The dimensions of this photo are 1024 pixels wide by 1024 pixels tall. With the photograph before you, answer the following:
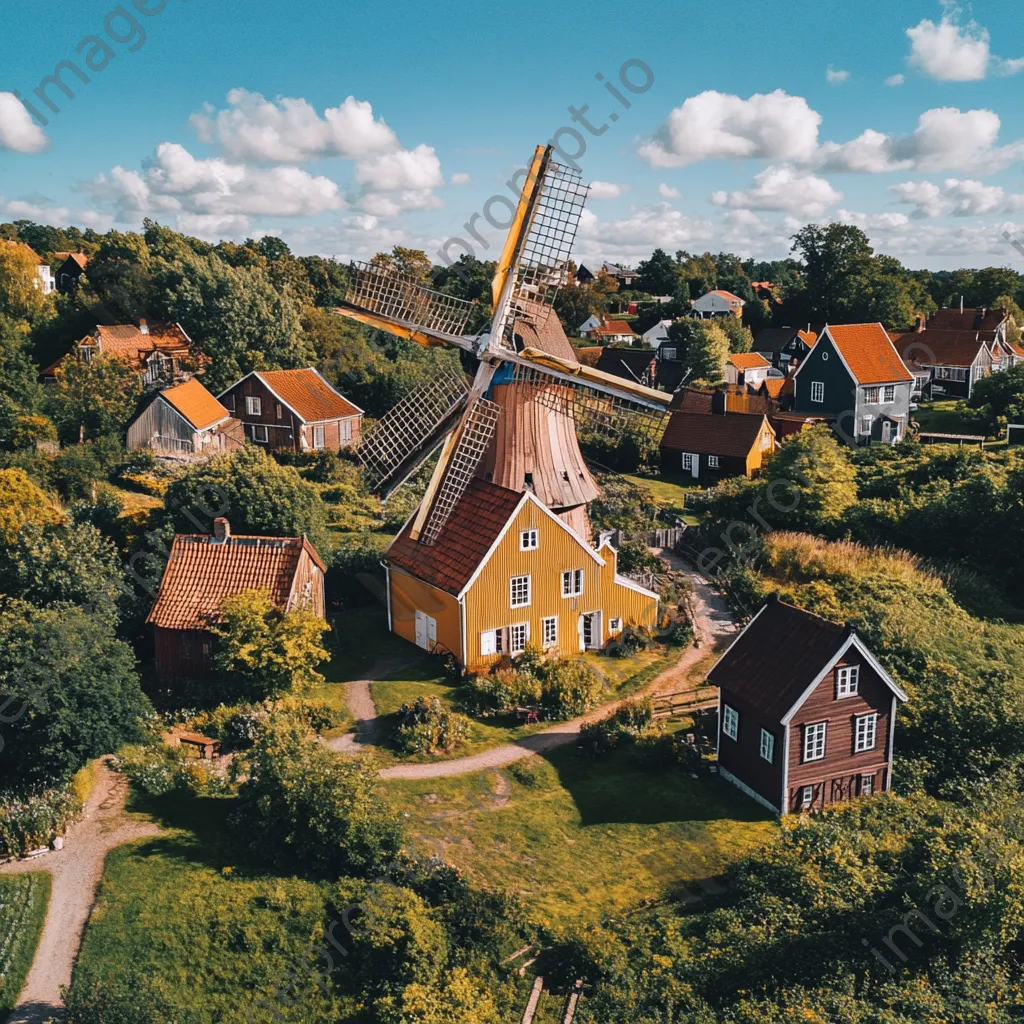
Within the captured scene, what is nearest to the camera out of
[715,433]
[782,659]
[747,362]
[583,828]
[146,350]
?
[583,828]

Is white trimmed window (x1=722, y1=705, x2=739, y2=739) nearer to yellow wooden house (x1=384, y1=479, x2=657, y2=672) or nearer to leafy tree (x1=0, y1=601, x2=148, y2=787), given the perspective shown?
yellow wooden house (x1=384, y1=479, x2=657, y2=672)

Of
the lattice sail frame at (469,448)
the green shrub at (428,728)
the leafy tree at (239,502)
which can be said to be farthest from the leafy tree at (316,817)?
the leafy tree at (239,502)

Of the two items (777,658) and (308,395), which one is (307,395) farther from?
(777,658)

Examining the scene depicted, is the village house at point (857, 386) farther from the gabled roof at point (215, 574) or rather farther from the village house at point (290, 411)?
the gabled roof at point (215, 574)

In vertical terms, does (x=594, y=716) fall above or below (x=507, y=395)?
below

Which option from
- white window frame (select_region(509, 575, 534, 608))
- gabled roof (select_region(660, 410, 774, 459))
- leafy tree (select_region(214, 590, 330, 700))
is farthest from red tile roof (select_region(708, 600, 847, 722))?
gabled roof (select_region(660, 410, 774, 459))

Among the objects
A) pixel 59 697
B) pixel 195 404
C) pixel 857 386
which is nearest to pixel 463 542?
pixel 59 697
